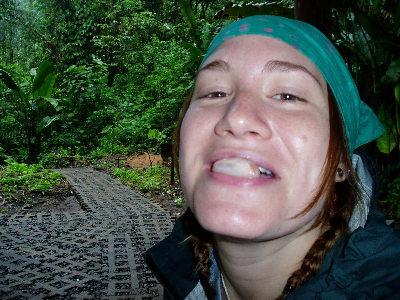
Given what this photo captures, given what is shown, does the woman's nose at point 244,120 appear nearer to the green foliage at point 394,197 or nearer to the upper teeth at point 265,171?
the upper teeth at point 265,171

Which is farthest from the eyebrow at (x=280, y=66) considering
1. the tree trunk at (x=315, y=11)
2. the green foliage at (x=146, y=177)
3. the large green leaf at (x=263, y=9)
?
the green foliage at (x=146, y=177)

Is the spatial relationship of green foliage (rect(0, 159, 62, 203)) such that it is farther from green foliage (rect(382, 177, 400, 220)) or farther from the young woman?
the young woman

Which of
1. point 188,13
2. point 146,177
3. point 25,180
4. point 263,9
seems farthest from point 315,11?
point 25,180

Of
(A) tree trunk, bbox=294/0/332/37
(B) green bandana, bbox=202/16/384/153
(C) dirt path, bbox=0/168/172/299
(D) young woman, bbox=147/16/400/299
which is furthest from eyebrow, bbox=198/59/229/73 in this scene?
(C) dirt path, bbox=0/168/172/299

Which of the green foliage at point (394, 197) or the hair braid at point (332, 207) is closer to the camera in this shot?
the hair braid at point (332, 207)

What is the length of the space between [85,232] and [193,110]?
4.77 m

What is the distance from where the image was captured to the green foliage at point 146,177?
841cm

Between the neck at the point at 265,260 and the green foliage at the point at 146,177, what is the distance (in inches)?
280

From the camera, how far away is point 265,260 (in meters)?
1.17

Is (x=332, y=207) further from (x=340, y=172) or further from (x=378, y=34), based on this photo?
(x=378, y=34)

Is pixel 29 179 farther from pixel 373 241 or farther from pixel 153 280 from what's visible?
pixel 373 241

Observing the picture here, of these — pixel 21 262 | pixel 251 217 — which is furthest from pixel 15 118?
pixel 251 217

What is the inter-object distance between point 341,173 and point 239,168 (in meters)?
0.37

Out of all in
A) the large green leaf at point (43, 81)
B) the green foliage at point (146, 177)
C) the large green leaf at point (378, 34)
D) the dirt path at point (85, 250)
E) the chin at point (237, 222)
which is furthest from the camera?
the large green leaf at point (43, 81)
